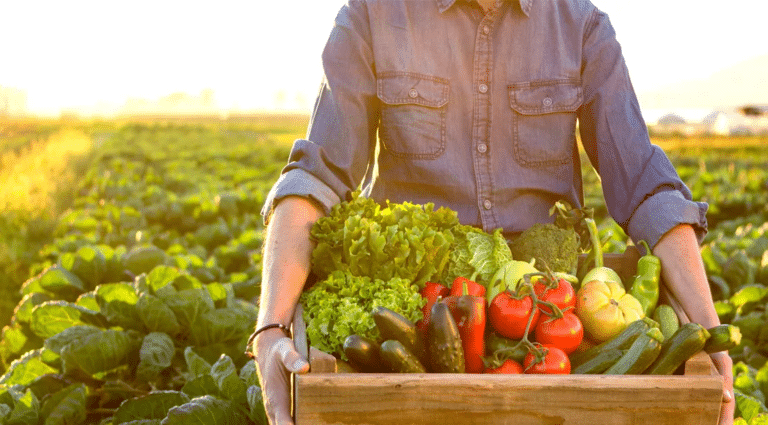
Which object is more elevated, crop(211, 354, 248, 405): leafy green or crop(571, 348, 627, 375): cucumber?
crop(571, 348, 627, 375): cucumber

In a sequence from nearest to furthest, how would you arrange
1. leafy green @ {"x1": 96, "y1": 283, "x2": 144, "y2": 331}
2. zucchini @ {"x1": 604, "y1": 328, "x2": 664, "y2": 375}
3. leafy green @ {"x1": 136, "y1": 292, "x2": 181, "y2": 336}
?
zucchini @ {"x1": 604, "y1": 328, "x2": 664, "y2": 375} < leafy green @ {"x1": 136, "y1": 292, "x2": 181, "y2": 336} < leafy green @ {"x1": 96, "y1": 283, "x2": 144, "y2": 331}

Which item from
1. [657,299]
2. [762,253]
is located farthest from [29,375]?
[762,253]

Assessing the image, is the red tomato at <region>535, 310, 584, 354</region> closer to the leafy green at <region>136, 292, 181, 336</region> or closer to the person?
the person

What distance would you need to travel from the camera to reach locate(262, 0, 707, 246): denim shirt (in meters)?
3.21

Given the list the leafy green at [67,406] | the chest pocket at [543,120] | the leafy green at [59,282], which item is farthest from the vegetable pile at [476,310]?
the leafy green at [59,282]

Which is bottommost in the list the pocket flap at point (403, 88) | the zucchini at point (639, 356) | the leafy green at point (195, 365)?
the leafy green at point (195, 365)

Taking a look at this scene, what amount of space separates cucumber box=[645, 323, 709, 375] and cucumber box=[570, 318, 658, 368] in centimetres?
11

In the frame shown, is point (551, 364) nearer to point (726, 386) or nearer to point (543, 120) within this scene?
point (726, 386)

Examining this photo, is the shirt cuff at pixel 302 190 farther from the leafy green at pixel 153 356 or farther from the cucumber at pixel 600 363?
the leafy green at pixel 153 356

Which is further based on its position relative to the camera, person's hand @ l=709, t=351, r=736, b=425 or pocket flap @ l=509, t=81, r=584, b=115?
pocket flap @ l=509, t=81, r=584, b=115

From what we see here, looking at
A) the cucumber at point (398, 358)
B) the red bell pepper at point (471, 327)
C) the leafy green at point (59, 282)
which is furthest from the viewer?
the leafy green at point (59, 282)

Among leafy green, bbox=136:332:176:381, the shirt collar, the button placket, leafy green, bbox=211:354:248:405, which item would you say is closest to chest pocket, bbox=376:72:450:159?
the button placket

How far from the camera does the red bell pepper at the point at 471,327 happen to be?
2402 millimetres

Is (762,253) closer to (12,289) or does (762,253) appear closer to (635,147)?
(635,147)
